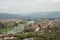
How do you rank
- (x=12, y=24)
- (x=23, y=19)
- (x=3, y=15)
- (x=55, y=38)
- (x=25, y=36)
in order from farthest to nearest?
1. (x=3, y=15)
2. (x=23, y=19)
3. (x=12, y=24)
4. (x=25, y=36)
5. (x=55, y=38)

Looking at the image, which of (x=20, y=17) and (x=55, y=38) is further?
(x=20, y=17)

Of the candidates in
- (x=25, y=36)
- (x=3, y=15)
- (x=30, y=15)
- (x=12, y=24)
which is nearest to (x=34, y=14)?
(x=30, y=15)

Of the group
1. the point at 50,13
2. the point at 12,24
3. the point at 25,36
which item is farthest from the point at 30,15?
the point at 25,36

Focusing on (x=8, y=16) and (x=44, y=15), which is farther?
(x=44, y=15)

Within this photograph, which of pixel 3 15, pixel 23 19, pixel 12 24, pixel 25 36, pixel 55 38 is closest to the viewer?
pixel 55 38

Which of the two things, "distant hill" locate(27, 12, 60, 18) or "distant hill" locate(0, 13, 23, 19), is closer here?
"distant hill" locate(0, 13, 23, 19)

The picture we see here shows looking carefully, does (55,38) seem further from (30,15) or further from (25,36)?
(30,15)

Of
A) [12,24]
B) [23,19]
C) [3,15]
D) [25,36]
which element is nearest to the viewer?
[25,36]

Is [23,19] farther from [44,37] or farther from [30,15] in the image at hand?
[44,37]

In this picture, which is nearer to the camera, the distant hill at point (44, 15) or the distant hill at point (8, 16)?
the distant hill at point (8, 16)
